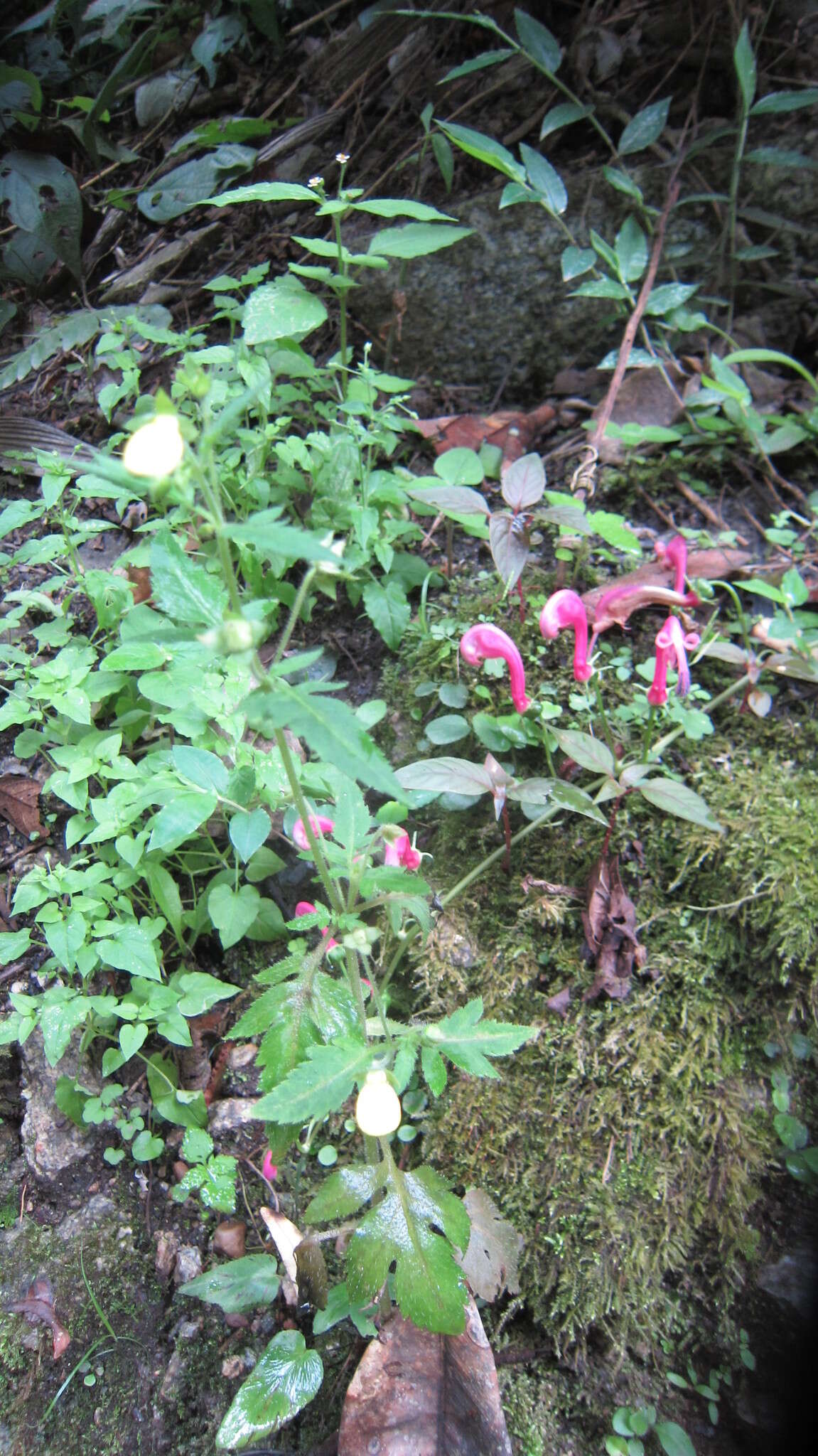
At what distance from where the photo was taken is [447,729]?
1.67 m

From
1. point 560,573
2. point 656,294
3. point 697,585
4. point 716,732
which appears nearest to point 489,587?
point 560,573

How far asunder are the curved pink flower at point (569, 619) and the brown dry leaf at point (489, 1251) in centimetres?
102

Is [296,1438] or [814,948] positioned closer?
[296,1438]

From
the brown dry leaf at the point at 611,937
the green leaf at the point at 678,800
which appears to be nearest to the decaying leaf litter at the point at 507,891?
the brown dry leaf at the point at 611,937

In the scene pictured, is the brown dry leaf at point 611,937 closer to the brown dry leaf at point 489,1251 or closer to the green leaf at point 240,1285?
the brown dry leaf at point 489,1251

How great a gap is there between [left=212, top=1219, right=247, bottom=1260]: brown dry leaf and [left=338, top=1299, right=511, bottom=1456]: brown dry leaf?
305mm

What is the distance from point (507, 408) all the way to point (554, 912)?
5.53 ft

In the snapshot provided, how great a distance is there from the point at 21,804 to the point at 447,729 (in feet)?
3.16

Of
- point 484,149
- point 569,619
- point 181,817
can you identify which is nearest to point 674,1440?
point 181,817

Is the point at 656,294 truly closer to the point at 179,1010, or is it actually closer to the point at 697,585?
the point at 697,585

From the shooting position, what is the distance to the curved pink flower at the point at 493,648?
154 centimetres

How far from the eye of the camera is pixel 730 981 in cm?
158

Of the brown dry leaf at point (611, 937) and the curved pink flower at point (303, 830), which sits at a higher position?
the curved pink flower at point (303, 830)

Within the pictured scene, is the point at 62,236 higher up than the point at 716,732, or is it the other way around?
the point at 62,236
